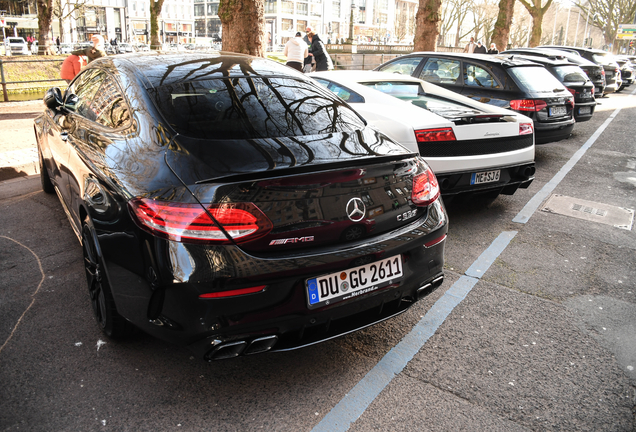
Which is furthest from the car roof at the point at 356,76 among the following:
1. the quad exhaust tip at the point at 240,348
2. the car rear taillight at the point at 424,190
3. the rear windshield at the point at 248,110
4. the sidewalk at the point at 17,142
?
the quad exhaust tip at the point at 240,348

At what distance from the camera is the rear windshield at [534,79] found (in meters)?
7.89

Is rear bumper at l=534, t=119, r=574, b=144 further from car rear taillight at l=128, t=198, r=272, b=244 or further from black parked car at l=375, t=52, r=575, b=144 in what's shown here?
car rear taillight at l=128, t=198, r=272, b=244

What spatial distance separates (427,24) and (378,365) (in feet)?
56.2

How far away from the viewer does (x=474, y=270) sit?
14.0 feet

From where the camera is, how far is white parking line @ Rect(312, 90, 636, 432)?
2.50 m

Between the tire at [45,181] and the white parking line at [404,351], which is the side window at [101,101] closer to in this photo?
the tire at [45,181]

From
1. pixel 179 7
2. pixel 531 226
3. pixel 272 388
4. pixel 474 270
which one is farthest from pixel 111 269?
pixel 179 7

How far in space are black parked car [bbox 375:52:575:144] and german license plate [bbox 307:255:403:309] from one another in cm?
601

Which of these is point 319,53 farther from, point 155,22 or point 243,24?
point 155,22

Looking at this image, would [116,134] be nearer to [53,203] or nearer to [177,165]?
[177,165]

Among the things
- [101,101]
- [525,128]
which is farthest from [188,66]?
[525,128]

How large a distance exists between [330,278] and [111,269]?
113 centimetres

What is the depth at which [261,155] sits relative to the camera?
2520 millimetres

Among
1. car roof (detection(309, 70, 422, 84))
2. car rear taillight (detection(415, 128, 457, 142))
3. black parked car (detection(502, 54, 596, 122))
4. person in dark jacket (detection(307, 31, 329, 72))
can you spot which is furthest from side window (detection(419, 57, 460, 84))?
person in dark jacket (detection(307, 31, 329, 72))
